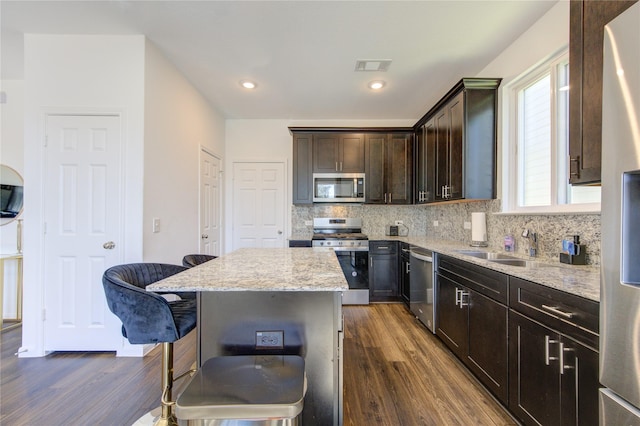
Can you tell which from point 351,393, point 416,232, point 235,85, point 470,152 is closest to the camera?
point 351,393

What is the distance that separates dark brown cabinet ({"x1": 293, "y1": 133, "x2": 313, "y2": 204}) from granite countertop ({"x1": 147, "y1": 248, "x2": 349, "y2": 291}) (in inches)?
92.4

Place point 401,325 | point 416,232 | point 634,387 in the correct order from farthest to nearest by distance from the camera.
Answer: point 416,232, point 401,325, point 634,387

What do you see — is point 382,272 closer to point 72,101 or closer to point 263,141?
point 263,141

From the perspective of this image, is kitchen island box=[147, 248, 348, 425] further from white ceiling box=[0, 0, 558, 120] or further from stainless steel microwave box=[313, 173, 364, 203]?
stainless steel microwave box=[313, 173, 364, 203]

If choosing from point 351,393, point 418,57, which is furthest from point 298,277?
point 418,57

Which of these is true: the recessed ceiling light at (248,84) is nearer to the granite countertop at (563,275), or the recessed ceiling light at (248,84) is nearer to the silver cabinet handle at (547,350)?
the granite countertop at (563,275)

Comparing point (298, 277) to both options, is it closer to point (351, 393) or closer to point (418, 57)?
point (351, 393)

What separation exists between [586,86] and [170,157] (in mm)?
3221

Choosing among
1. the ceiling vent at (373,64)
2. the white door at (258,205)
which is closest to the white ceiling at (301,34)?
the ceiling vent at (373,64)

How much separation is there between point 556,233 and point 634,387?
1381 mm

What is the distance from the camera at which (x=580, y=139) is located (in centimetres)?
135

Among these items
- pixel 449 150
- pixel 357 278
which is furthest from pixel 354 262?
pixel 449 150

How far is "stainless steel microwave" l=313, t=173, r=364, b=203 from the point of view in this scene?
4.14m

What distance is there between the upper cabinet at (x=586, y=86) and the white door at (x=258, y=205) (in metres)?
3.71
